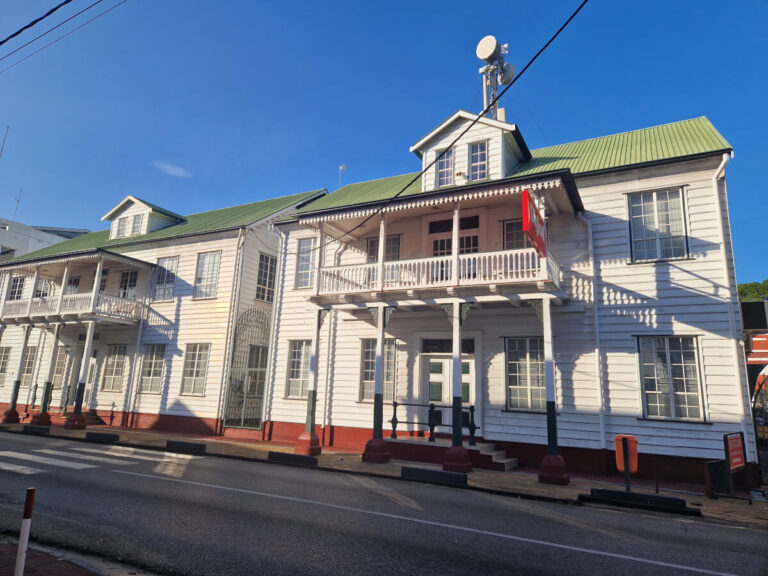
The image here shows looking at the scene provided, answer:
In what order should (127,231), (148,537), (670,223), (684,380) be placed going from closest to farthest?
1. (148,537)
2. (684,380)
3. (670,223)
4. (127,231)

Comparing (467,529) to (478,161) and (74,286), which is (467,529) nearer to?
(478,161)

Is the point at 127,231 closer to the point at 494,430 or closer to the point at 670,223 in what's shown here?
the point at 494,430

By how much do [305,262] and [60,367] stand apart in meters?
15.6

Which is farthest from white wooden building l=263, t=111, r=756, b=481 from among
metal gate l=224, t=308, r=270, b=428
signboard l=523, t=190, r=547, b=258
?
metal gate l=224, t=308, r=270, b=428

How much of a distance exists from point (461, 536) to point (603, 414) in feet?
25.7

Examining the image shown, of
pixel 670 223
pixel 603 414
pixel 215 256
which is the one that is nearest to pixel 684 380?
pixel 603 414

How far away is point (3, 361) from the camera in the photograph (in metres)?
26.6

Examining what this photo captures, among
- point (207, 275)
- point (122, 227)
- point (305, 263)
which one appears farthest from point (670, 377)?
point (122, 227)

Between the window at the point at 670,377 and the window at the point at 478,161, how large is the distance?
22.9ft

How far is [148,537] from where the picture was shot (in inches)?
230

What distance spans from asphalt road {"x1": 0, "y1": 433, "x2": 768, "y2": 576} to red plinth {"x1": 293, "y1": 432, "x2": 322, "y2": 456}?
3.88 metres

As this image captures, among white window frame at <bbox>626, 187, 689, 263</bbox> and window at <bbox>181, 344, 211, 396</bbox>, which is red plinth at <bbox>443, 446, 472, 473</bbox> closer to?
white window frame at <bbox>626, 187, 689, 263</bbox>

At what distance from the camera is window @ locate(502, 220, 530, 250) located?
1440 cm

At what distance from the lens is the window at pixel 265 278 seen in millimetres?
21078
